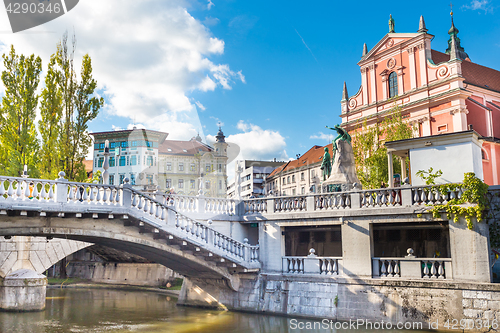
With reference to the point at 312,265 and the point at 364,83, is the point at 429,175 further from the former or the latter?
the point at 364,83

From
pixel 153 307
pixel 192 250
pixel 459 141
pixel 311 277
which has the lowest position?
pixel 153 307

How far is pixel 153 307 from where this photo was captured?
25.2 meters

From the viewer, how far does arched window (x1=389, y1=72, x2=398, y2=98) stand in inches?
1519

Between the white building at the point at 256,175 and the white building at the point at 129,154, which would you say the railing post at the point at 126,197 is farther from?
the white building at the point at 256,175

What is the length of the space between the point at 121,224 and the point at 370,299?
416 inches

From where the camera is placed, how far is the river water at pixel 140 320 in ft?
58.7

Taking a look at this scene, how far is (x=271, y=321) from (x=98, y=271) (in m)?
27.9

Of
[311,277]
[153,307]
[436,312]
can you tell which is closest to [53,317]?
[153,307]

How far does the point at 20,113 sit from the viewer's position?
25375mm

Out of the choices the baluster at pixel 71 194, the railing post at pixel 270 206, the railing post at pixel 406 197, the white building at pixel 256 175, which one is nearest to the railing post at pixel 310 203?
the railing post at pixel 270 206

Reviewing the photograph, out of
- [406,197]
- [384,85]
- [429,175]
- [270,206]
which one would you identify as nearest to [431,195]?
[406,197]

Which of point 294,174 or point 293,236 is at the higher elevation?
point 294,174

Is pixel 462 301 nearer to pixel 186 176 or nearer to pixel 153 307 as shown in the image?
pixel 153 307

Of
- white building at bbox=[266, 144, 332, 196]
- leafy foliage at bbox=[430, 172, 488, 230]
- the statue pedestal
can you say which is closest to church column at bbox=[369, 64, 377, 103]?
the statue pedestal
